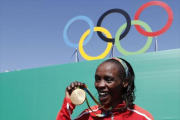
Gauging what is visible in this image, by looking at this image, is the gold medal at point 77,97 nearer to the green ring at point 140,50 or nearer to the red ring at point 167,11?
the green ring at point 140,50

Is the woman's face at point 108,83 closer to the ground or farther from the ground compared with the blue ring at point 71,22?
closer to the ground

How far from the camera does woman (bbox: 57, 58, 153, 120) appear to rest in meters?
0.98

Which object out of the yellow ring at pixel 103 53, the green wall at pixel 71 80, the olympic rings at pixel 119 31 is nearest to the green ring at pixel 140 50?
the olympic rings at pixel 119 31

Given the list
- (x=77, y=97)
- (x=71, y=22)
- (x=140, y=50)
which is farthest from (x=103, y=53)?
(x=77, y=97)

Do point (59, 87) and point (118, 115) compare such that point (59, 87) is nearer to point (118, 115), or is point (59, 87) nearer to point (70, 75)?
point (70, 75)

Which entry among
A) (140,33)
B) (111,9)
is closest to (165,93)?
(140,33)

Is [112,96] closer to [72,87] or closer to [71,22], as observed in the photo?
[72,87]

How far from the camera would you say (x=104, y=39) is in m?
4.19

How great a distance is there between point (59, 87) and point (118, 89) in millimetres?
3009

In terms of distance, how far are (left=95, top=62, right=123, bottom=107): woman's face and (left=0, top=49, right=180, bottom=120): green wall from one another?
89.0 inches

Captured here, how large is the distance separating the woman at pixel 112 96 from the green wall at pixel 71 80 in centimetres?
217

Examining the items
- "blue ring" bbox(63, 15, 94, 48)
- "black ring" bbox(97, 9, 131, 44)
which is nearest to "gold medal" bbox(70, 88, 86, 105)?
"black ring" bbox(97, 9, 131, 44)

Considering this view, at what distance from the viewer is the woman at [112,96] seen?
38.8 inches

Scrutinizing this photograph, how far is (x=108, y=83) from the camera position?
38.8 inches
